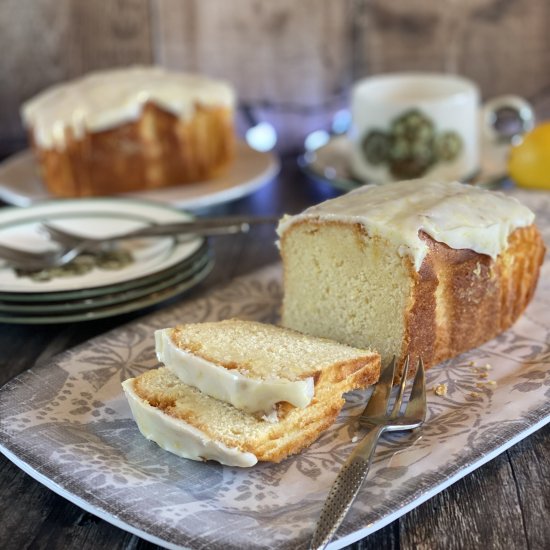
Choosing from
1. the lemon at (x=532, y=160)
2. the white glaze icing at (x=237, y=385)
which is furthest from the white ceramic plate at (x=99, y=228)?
the lemon at (x=532, y=160)

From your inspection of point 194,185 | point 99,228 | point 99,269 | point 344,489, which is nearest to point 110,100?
point 194,185

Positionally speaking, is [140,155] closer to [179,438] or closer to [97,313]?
[97,313]

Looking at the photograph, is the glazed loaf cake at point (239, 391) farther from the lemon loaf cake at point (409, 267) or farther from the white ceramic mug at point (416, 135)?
the white ceramic mug at point (416, 135)

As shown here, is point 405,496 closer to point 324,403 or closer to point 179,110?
point 324,403

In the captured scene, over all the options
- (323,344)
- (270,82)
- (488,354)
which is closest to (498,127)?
(270,82)

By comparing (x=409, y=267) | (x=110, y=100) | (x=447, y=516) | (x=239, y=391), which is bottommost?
(x=447, y=516)
